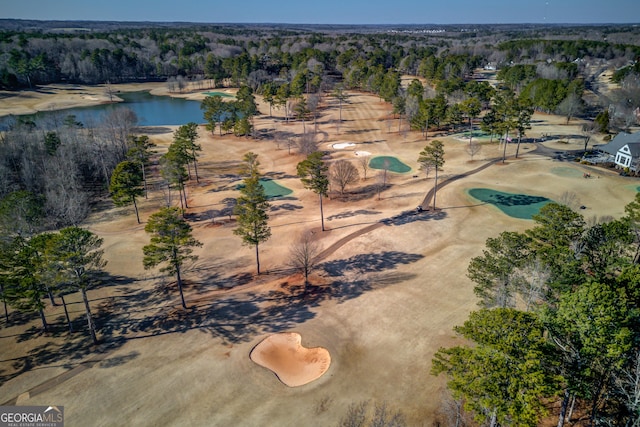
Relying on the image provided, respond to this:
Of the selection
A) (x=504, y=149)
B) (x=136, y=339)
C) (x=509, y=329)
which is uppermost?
(x=509, y=329)

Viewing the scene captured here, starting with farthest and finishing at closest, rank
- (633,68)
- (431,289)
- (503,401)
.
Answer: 1. (633,68)
2. (431,289)
3. (503,401)

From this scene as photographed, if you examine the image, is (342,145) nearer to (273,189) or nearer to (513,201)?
(273,189)

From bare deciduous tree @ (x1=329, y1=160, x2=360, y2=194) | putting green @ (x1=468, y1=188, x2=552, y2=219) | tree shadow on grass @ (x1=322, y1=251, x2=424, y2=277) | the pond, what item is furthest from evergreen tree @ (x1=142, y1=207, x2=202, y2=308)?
the pond

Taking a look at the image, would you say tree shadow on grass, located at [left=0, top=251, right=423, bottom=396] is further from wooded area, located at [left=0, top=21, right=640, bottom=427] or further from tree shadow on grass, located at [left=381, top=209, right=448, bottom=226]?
tree shadow on grass, located at [left=381, top=209, right=448, bottom=226]

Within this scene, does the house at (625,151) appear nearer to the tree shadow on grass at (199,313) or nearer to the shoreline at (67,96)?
the tree shadow on grass at (199,313)

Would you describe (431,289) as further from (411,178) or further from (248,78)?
(248,78)

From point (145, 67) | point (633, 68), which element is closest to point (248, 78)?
point (145, 67)

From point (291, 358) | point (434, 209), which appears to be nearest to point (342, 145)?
point (434, 209)
